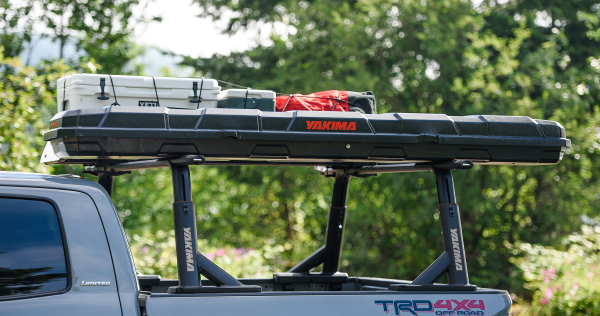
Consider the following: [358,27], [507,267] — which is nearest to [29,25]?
[358,27]

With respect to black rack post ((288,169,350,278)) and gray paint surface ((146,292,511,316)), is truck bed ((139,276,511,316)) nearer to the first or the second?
gray paint surface ((146,292,511,316))

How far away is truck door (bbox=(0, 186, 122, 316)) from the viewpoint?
2.65 metres

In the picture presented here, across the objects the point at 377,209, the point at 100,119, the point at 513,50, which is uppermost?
the point at 513,50

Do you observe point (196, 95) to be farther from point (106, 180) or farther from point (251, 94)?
point (106, 180)

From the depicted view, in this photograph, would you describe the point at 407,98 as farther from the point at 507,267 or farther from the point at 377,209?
the point at 507,267

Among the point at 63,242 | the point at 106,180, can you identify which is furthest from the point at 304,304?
the point at 106,180

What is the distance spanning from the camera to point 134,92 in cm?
372

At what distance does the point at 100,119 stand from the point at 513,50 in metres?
9.22

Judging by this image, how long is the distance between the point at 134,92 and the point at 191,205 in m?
1.02

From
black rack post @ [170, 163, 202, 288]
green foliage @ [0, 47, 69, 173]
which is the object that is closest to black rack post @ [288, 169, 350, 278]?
black rack post @ [170, 163, 202, 288]

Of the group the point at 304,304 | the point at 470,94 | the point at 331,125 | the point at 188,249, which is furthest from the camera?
the point at 470,94

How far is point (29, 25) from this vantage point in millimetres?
13742

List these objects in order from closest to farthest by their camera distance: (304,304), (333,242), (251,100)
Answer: (304,304) → (251,100) → (333,242)

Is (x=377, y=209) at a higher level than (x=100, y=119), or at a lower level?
lower
